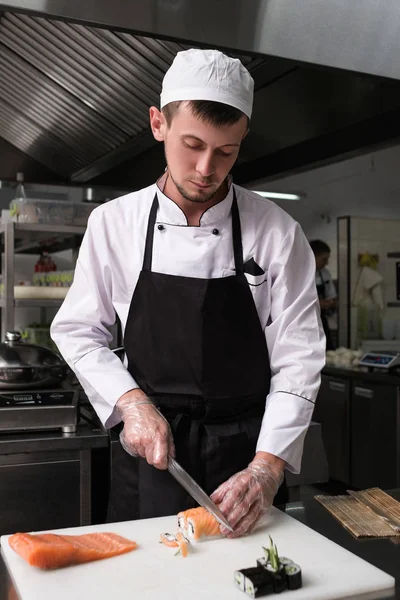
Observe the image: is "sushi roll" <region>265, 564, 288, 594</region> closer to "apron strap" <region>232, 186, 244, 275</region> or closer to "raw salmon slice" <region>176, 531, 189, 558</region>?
"raw salmon slice" <region>176, 531, 189, 558</region>

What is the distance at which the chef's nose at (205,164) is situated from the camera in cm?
146

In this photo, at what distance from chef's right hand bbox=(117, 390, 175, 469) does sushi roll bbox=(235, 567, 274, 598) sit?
0.38 metres

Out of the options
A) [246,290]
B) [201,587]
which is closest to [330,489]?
[246,290]

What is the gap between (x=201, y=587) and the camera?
1.08m

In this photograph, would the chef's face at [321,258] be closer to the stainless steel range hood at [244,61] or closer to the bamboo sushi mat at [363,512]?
the stainless steel range hood at [244,61]

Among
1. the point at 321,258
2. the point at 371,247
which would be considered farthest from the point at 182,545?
the point at 371,247

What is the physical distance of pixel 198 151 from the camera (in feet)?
4.85

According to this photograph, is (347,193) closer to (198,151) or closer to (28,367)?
(28,367)

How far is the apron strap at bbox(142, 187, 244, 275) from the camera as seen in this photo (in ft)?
5.38

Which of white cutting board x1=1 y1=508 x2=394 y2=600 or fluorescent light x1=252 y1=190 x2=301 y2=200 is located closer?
white cutting board x1=1 y1=508 x2=394 y2=600

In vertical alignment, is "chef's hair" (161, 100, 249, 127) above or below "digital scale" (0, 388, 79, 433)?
above

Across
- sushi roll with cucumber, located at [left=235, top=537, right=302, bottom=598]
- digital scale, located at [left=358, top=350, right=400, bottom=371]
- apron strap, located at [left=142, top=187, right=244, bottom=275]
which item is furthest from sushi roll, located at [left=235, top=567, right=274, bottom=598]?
digital scale, located at [left=358, top=350, right=400, bottom=371]

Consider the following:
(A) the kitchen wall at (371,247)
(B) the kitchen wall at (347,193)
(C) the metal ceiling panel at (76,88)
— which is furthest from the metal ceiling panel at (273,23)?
(A) the kitchen wall at (371,247)

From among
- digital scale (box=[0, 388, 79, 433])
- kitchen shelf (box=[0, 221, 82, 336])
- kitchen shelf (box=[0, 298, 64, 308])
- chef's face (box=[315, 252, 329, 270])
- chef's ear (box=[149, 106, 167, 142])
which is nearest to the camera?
chef's ear (box=[149, 106, 167, 142])
